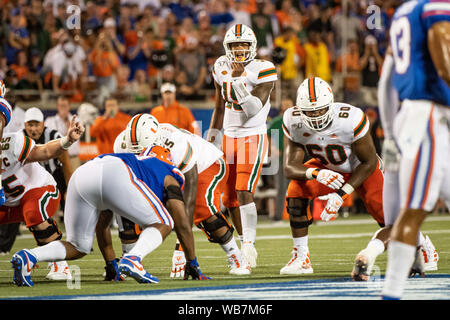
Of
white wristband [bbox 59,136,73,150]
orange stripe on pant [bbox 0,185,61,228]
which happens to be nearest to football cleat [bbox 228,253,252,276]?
orange stripe on pant [bbox 0,185,61,228]

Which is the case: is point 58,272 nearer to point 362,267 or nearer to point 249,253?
point 249,253

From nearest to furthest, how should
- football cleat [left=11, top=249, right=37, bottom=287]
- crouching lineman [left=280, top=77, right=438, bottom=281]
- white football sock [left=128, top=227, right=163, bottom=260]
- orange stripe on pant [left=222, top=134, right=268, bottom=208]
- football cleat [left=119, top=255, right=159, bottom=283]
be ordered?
1. football cleat [left=119, top=255, right=159, bottom=283]
2. white football sock [left=128, top=227, right=163, bottom=260]
3. football cleat [left=11, top=249, right=37, bottom=287]
4. crouching lineman [left=280, top=77, right=438, bottom=281]
5. orange stripe on pant [left=222, top=134, right=268, bottom=208]

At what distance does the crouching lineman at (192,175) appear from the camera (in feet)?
21.9

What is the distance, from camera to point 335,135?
7.14 metres

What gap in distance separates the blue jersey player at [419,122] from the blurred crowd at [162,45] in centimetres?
A: 936

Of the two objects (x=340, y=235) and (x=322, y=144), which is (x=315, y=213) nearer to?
(x=340, y=235)

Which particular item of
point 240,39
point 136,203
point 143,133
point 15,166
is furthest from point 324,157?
point 15,166

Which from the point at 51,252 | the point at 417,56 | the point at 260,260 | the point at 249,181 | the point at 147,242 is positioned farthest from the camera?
the point at 260,260

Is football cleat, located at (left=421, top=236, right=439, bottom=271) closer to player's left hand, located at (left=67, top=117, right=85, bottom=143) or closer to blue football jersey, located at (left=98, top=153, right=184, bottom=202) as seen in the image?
blue football jersey, located at (left=98, top=153, right=184, bottom=202)

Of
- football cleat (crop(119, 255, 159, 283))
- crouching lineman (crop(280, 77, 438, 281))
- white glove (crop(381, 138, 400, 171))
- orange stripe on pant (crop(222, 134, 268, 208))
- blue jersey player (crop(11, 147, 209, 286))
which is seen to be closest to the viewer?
white glove (crop(381, 138, 400, 171))

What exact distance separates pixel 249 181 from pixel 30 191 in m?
2.06

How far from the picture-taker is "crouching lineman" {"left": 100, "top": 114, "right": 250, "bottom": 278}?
6668 millimetres

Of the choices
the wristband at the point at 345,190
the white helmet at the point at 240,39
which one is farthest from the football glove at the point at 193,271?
the white helmet at the point at 240,39

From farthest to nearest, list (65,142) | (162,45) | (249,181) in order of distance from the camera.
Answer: (162,45) < (249,181) < (65,142)
